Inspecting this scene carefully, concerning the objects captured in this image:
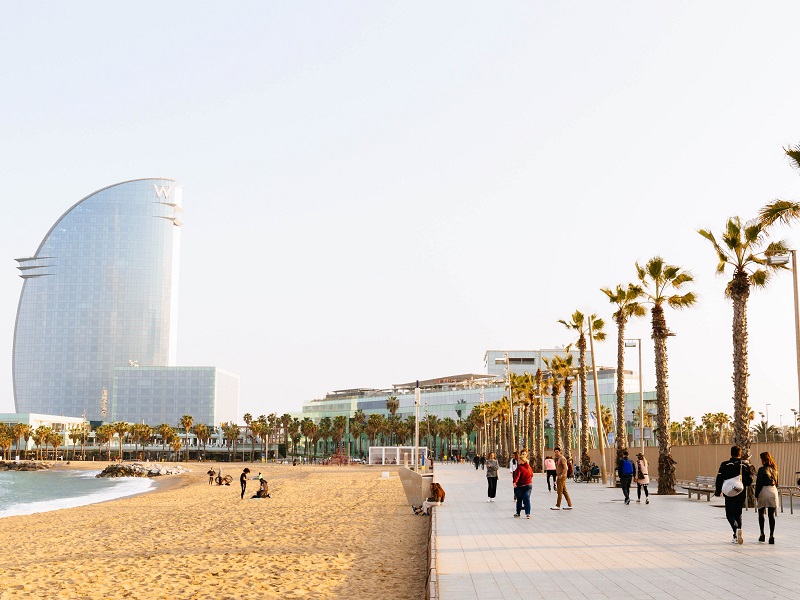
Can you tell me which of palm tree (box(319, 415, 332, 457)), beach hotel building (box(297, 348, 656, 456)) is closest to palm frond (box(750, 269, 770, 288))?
beach hotel building (box(297, 348, 656, 456))

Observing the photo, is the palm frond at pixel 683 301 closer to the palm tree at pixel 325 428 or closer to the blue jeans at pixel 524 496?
the blue jeans at pixel 524 496

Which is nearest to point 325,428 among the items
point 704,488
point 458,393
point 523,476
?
point 458,393

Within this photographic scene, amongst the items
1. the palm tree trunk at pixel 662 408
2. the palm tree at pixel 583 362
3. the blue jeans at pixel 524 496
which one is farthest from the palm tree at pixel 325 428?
the blue jeans at pixel 524 496

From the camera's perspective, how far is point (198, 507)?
3409 centimetres

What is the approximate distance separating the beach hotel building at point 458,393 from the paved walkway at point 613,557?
10867 cm

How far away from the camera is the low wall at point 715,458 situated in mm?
26609

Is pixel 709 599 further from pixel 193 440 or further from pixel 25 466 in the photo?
pixel 193 440

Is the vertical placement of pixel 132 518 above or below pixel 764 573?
below

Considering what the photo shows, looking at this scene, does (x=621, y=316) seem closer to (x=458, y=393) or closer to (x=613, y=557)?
(x=613, y=557)

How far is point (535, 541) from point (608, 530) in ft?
8.27

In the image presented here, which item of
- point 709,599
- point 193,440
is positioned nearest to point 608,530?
point 709,599

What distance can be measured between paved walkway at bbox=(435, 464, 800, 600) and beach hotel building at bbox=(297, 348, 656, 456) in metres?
109

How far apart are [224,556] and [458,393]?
125 metres

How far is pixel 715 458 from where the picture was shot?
32906 millimetres
